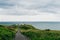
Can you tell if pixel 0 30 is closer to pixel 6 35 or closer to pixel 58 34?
pixel 6 35

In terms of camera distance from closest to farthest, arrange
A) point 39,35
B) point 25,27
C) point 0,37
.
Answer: point 0,37
point 39,35
point 25,27

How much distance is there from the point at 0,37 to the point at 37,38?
277 inches

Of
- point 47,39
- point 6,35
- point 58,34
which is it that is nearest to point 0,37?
point 6,35

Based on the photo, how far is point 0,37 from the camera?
45344 millimetres

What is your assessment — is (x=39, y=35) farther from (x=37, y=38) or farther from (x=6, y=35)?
(x=6, y=35)

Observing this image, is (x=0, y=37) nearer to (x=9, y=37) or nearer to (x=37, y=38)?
(x=9, y=37)

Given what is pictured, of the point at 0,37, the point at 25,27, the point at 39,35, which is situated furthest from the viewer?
the point at 25,27

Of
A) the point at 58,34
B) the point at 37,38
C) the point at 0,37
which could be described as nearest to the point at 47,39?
the point at 37,38

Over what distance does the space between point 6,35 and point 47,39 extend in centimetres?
802

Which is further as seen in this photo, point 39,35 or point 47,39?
point 39,35

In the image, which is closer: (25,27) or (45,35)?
(45,35)

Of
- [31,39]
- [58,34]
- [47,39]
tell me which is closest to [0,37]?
[31,39]

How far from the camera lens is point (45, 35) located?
47844 millimetres

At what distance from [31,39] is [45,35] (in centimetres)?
348
